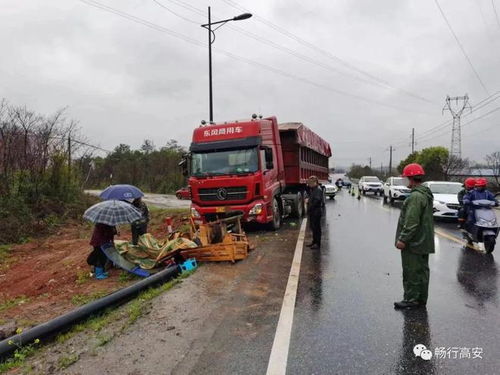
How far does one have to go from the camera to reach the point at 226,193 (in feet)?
35.3

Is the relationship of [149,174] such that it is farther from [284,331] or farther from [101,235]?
[284,331]

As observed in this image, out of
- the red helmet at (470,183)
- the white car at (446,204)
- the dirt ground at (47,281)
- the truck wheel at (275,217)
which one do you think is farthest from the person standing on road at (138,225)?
the white car at (446,204)

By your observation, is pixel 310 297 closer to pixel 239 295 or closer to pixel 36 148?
pixel 239 295

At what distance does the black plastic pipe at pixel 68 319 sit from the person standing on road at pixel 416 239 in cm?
369

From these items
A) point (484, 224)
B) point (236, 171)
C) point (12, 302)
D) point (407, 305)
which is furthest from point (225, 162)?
point (407, 305)

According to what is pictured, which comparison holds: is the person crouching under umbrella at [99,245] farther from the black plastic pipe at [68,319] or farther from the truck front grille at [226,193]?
the truck front grille at [226,193]

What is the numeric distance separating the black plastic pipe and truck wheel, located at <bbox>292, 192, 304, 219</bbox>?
8.68m

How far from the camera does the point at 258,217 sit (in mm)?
10695

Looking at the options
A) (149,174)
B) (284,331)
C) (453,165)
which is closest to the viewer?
(284,331)

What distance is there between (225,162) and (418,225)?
7.02m

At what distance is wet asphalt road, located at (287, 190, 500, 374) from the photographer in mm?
3508

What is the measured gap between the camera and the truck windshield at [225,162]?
1090 cm

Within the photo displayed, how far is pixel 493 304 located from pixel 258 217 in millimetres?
6357

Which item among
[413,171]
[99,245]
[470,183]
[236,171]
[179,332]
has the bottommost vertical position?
[179,332]
